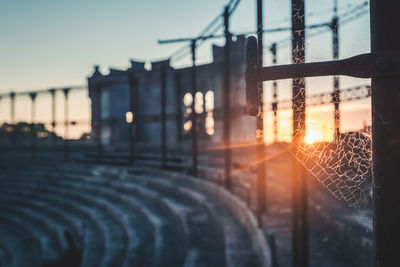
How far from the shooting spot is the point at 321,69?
104cm

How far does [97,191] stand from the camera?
43.6ft

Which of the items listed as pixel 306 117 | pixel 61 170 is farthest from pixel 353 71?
pixel 61 170

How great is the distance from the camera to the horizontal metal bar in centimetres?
94

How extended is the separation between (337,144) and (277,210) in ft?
18.4

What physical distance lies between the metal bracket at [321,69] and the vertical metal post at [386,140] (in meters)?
0.02

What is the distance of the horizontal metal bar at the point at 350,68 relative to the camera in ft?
3.08

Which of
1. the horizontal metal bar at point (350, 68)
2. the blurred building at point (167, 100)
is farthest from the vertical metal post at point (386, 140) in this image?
the blurred building at point (167, 100)

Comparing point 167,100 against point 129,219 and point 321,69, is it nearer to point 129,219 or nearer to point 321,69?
point 129,219

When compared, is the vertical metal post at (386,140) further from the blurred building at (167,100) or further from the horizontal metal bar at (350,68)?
the blurred building at (167,100)

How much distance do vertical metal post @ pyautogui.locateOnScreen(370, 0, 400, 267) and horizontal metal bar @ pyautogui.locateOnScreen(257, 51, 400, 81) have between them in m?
0.01

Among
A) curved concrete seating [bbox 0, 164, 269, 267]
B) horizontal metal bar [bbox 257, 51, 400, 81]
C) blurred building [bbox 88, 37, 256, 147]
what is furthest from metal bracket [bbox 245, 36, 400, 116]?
blurred building [bbox 88, 37, 256, 147]

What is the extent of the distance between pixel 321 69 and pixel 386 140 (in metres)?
0.33

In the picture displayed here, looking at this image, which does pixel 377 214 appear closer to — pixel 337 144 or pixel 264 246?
pixel 337 144

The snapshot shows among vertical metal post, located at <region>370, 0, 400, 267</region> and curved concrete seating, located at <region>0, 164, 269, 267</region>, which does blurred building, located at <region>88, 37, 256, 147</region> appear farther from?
vertical metal post, located at <region>370, 0, 400, 267</region>
